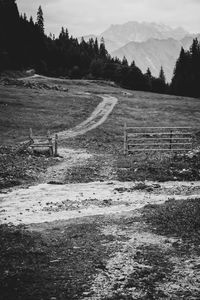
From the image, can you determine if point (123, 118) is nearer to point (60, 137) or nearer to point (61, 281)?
point (60, 137)

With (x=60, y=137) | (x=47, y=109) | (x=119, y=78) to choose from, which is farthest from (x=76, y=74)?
(x=60, y=137)

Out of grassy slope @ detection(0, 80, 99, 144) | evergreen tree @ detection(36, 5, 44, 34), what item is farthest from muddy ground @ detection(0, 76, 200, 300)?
evergreen tree @ detection(36, 5, 44, 34)

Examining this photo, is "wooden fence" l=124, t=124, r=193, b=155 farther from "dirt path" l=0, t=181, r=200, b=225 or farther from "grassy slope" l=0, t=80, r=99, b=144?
"grassy slope" l=0, t=80, r=99, b=144

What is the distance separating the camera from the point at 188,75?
105188 millimetres

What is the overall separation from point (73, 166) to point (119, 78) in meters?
92.3

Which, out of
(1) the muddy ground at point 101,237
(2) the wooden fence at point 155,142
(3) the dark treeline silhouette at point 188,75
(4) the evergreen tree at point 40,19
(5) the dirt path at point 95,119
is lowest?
(1) the muddy ground at point 101,237

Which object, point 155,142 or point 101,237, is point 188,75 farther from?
point 101,237

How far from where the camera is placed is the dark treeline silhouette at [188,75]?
103062 mm

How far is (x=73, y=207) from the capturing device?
592 inches

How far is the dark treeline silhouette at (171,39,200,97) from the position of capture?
103062 millimetres

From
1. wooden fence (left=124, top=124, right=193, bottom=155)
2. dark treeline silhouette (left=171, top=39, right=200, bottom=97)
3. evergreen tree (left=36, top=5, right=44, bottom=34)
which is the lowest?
wooden fence (left=124, top=124, right=193, bottom=155)

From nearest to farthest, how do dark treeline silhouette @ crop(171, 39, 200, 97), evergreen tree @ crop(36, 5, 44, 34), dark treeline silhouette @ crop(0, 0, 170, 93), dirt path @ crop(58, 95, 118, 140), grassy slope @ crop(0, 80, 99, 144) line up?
dirt path @ crop(58, 95, 118, 140) < grassy slope @ crop(0, 80, 99, 144) < dark treeline silhouette @ crop(171, 39, 200, 97) < dark treeline silhouette @ crop(0, 0, 170, 93) < evergreen tree @ crop(36, 5, 44, 34)

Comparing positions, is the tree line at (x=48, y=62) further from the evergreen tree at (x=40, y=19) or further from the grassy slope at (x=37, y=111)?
the grassy slope at (x=37, y=111)

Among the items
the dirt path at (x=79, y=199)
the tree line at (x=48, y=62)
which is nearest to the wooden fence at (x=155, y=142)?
the dirt path at (x=79, y=199)
